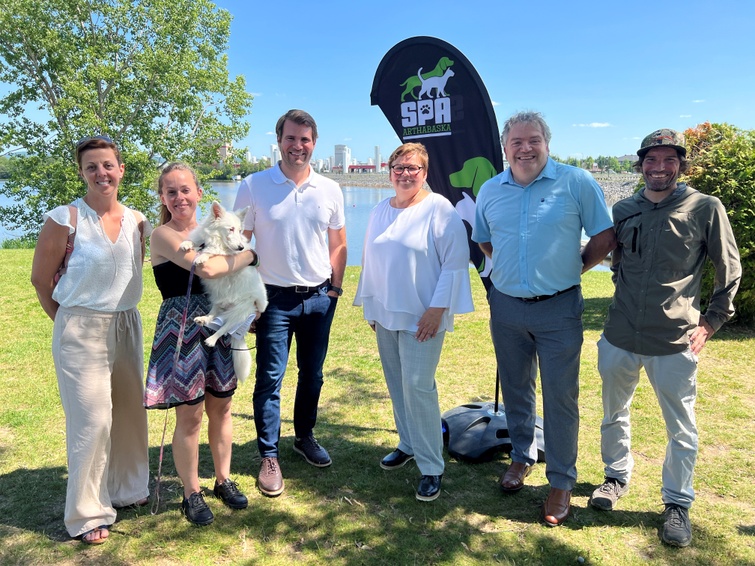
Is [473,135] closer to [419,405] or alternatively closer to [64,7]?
[419,405]

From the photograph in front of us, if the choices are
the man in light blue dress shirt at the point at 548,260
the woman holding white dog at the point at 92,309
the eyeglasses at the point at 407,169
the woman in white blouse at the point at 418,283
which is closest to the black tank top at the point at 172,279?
the woman holding white dog at the point at 92,309

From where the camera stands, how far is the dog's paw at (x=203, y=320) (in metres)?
2.89

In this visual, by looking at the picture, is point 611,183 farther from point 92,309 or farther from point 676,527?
point 92,309

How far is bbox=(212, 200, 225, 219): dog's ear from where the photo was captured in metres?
2.82

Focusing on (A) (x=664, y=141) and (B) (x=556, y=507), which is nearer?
(A) (x=664, y=141)

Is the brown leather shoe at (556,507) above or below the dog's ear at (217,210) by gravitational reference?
below

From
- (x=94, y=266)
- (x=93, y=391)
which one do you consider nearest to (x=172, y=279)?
(x=94, y=266)

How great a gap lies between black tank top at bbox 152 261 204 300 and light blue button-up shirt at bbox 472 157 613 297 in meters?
1.90

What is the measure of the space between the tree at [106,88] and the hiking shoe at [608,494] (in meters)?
19.4

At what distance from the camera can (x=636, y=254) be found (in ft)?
9.77

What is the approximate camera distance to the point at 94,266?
2814mm

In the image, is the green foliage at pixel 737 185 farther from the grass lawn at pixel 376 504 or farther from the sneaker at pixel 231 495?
the sneaker at pixel 231 495

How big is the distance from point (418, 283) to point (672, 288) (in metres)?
1.46

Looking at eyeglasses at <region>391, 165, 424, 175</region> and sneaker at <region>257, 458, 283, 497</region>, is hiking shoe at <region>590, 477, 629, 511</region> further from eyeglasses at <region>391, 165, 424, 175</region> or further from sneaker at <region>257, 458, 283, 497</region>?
eyeglasses at <region>391, 165, 424, 175</region>
